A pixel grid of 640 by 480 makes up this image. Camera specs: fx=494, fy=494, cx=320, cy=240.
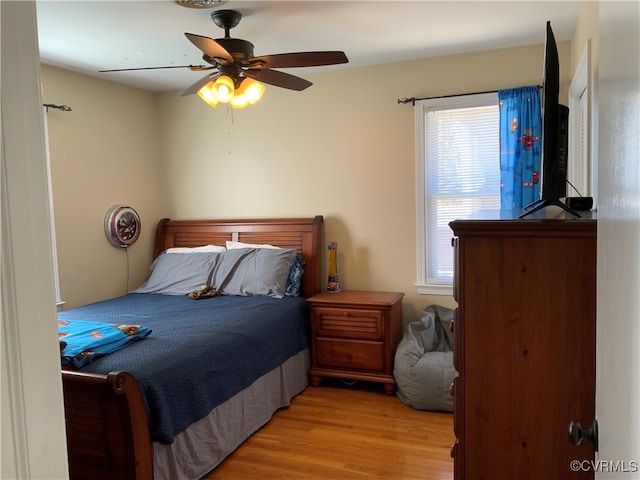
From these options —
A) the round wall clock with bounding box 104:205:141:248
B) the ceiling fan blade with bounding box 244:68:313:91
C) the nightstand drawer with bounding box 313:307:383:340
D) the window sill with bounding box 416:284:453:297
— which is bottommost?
the nightstand drawer with bounding box 313:307:383:340

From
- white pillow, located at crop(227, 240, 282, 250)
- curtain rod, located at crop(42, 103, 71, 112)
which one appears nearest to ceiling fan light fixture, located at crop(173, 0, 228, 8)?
curtain rod, located at crop(42, 103, 71, 112)

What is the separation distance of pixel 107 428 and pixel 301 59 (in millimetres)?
1981

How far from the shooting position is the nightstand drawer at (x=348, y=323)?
3.47 m

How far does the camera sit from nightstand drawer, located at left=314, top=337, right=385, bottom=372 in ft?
11.4

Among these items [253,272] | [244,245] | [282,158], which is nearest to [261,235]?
[244,245]

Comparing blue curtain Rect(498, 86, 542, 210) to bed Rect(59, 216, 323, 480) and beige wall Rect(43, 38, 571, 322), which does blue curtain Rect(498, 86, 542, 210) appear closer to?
beige wall Rect(43, 38, 571, 322)

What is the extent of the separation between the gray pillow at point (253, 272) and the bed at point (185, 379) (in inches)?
2.6

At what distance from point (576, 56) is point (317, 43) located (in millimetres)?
1601

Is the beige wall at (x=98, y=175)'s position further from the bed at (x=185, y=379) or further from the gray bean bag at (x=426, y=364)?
the gray bean bag at (x=426, y=364)

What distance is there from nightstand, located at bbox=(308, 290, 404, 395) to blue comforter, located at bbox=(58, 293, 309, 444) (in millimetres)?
148

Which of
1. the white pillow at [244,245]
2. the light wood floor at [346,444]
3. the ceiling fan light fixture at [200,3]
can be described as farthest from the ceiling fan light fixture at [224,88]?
the light wood floor at [346,444]

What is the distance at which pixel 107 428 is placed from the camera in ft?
6.85

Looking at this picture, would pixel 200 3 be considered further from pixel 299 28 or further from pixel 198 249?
pixel 198 249

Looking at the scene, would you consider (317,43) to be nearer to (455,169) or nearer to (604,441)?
(455,169)
